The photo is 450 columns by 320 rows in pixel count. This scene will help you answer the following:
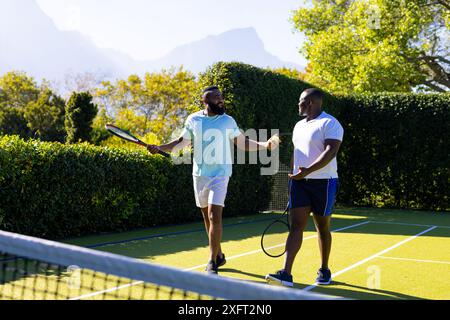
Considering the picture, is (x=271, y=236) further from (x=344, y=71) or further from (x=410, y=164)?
(x=344, y=71)

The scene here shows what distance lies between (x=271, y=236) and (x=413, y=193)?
10.7 m

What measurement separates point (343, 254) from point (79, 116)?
803 inches

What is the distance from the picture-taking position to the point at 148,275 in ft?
8.65

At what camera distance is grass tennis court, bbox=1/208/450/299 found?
6.04m

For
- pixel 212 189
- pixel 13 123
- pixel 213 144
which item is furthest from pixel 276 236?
pixel 13 123

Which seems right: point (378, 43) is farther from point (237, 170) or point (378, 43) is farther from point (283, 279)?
point (283, 279)

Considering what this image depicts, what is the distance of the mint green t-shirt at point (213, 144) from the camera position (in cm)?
617

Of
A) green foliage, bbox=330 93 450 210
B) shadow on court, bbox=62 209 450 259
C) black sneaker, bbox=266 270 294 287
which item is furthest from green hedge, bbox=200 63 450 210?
black sneaker, bbox=266 270 294 287

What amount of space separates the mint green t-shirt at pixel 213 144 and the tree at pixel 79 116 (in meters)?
20.9

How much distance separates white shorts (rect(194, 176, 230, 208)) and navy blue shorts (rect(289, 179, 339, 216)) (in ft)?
2.86

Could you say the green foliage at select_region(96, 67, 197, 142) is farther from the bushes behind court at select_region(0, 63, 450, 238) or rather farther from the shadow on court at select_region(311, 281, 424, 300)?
the shadow on court at select_region(311, 281, 424, 300)

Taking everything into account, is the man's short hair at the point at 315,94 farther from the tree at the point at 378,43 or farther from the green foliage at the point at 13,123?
the green foliage at the point at 13,123

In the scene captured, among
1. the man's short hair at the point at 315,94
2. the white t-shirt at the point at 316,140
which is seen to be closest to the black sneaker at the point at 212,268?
the white t-shirt at the point at 316,140
